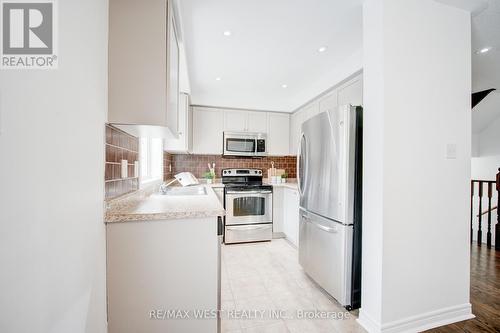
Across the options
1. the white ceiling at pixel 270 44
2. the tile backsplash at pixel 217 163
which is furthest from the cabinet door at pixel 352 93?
the tile backsplash at pixel 217 163

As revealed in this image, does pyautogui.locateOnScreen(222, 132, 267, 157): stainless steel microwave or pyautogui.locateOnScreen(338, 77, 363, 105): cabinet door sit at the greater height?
pyautogui.locateOnScreen(338, 77, 363, 105): cabinet door

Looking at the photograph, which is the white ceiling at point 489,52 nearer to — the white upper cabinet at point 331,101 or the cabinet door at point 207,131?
the white upper cabinet at point 331,101

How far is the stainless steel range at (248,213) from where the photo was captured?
121 inches

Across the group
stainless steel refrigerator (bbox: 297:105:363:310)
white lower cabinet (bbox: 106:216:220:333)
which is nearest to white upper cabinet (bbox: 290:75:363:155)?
stainless steel refrigerator (bbox: 297:105:363:310)

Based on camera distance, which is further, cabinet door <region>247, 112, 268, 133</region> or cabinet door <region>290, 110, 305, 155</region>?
cabinet door <region>247, 112, 268, 133</region>

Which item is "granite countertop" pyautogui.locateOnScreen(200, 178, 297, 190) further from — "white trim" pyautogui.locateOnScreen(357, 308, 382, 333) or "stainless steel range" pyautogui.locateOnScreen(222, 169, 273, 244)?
"white trim" pyautogui.locateOnScreen(357, 308, 382, 333)

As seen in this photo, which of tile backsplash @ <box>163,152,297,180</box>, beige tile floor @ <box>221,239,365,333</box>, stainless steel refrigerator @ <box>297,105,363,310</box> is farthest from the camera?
tile backsplash @ <box>163,152,297,180</box>

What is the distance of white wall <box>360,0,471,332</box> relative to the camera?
136 centimetres

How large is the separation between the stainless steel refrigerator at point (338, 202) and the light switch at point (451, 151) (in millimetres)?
596

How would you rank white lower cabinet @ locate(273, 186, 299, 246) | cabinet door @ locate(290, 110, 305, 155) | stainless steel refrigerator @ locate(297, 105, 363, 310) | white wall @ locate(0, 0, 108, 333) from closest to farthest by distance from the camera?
white wall @ locate(0, 0, 108, 333) → stainless steel refrigerator @ locate(297, 105, 363, 310) → white lower cabinet @ locate(273, 186, 299, 246) → cabinet door @ locate(290, 110, 305, 155)

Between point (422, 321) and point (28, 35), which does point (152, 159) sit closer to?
point (28, 35)

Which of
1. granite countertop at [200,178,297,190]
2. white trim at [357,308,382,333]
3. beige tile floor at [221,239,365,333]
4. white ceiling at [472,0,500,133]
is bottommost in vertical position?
beige tile floor at [221,239,365,333]

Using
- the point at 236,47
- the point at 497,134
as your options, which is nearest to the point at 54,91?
the point at 236,47

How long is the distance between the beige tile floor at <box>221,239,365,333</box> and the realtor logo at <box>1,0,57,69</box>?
1.75 metres
